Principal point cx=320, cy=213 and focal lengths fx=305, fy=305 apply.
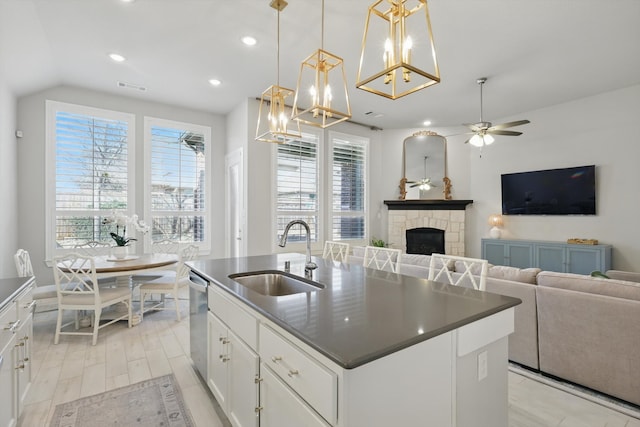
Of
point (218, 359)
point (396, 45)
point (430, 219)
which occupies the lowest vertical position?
point (218, 359)

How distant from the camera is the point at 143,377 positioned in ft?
8.20

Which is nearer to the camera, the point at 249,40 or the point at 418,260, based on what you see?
the point at 249,40

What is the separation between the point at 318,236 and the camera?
18.5 ft

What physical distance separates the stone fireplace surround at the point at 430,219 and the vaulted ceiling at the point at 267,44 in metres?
2.32

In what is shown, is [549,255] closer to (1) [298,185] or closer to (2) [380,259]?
(2) [380,259]

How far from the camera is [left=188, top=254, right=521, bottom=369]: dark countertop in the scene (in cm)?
102

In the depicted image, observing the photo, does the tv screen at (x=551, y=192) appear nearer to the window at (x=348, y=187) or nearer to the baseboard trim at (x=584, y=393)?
the window at (x=348, y=187)

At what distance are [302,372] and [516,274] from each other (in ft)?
7.74

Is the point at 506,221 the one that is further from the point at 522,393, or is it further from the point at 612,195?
the point at 522,393

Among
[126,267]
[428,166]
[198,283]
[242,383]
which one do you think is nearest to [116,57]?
[126,267]

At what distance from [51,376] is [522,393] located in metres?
3.71

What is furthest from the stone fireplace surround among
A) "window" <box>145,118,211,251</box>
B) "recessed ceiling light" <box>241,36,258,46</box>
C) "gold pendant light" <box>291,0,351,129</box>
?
"recessed ceiling light" <box>241,36,258,46</box>

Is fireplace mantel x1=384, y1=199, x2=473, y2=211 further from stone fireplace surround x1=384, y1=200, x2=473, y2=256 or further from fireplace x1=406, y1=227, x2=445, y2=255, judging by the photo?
fireplace x1=406, y1=227, x2=445, y2=255

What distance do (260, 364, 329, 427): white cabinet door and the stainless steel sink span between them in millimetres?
760
